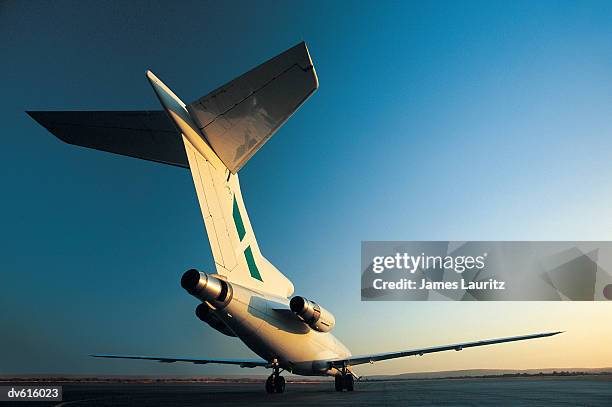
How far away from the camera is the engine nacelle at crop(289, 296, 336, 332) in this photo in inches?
627

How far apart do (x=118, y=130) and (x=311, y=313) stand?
710 centimetres

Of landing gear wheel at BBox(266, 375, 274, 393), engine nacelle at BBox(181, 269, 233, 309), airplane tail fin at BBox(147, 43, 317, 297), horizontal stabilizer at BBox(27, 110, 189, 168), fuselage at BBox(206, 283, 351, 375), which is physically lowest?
landing gear wheel at BBox(266, 375, 274, 393)

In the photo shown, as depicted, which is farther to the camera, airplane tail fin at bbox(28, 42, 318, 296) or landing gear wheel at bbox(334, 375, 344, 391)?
landing gear wheel at bbox(334, 375, 344, 391)

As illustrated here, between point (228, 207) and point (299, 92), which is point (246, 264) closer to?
point (228, 207)

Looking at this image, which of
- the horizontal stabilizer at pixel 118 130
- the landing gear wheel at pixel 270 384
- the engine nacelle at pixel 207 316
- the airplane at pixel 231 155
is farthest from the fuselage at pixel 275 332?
the horizontal stabilizer at pixel 118 130

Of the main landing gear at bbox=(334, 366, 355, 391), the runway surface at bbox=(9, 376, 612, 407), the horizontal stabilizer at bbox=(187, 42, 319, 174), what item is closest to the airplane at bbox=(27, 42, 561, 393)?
the horizontal stabilizer at bbox=(187, 42, 319, 174)

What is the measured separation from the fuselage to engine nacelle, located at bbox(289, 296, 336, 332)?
15.7 inches

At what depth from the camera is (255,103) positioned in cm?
1220

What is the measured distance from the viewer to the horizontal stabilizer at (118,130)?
552 inches

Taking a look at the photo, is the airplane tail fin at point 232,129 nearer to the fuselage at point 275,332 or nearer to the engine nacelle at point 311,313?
the fuselage at point 275,332

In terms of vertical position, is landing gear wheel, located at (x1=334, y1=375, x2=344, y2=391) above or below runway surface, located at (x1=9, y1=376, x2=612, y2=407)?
above

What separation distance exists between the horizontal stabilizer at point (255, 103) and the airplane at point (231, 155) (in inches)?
0.8

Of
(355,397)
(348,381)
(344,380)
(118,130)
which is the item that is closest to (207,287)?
(118,130)

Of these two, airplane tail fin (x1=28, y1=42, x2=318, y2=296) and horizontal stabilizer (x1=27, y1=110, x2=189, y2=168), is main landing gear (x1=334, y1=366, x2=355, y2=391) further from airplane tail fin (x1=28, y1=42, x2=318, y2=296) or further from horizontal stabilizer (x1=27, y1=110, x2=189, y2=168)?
horizontal stabilizer (x1=27, y1=110, x2=189, y2=168)
